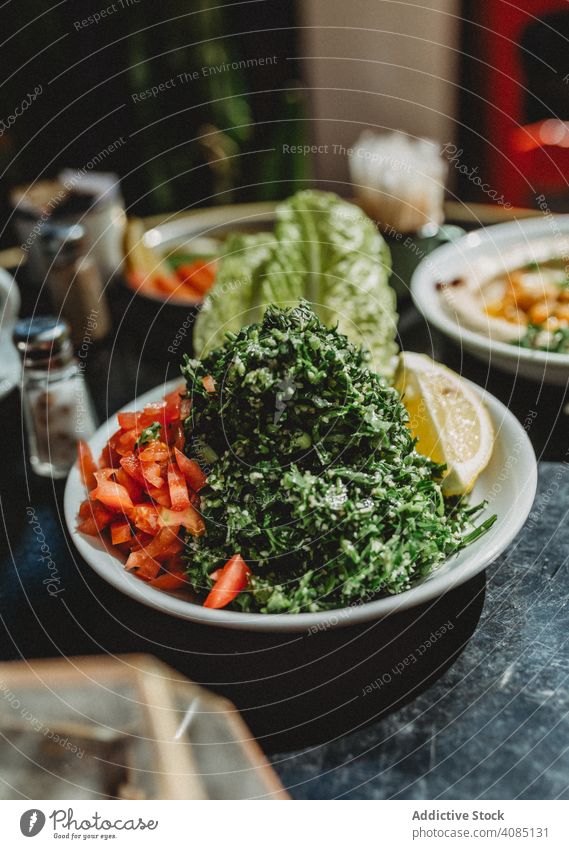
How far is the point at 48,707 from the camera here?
138cm

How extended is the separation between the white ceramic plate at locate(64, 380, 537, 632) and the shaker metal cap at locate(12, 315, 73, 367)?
317 millimetres

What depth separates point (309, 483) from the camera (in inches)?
52.7

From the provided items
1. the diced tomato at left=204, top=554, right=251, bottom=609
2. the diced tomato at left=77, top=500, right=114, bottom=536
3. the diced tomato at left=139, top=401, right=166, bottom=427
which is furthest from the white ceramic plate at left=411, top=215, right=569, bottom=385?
the diced tomato at left=77, top=500, right=114, bottom=536

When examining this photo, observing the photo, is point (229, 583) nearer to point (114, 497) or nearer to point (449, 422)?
point (114, 497)

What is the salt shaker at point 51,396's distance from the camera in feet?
6.10

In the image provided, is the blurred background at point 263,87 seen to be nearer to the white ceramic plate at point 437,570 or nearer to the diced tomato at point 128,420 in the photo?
the diced tomato at point 128,420

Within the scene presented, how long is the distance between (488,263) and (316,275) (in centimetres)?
69

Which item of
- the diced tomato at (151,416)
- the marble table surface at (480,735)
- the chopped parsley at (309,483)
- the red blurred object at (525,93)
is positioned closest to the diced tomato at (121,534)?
the chopped parsley at (309,483)

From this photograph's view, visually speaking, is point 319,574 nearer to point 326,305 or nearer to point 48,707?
point 48,707

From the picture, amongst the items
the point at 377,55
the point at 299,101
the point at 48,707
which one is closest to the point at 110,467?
the point at 48,707

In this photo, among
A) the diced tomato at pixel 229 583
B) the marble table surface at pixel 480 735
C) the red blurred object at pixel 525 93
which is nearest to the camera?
the marble table surface at pixel 480 735

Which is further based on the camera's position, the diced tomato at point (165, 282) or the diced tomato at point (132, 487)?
the diced tomato at point (165, 282)

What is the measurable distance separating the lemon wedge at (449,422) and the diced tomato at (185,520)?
1.70ft

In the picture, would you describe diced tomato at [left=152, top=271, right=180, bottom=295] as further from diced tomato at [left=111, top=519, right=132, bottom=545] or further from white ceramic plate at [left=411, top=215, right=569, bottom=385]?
diced tomato at [left=111, top=519, right=132, bottom=545]
